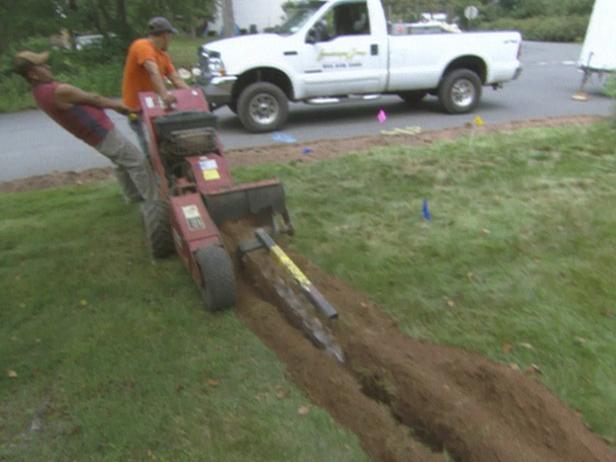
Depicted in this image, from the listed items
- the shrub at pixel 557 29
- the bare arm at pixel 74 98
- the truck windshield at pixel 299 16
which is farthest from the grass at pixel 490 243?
the shrub at pixel 557 29

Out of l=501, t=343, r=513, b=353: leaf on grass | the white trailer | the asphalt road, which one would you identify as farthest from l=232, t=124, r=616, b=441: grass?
the white trailer

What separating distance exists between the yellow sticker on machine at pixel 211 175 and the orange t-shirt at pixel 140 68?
1619 mm

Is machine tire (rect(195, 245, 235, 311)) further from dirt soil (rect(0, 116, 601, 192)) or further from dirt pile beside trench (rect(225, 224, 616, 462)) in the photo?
dirt soil (rect(0, 116, 601, 192))

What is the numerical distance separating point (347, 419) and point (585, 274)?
7.97 ft

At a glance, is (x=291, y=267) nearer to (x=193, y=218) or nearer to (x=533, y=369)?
(x=193, y=218)

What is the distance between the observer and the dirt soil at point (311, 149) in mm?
7691

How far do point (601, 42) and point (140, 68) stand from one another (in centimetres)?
1128

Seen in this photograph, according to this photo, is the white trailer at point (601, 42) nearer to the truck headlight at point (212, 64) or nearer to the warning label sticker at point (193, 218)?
the truck headlight at point (212, 64)

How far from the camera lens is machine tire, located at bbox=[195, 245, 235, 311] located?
385 cm

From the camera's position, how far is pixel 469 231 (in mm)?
5316

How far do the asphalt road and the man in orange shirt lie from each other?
9.75ft

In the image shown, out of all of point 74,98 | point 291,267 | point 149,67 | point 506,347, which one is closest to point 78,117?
point 74,98

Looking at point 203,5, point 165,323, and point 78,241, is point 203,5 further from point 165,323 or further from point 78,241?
point 165,323

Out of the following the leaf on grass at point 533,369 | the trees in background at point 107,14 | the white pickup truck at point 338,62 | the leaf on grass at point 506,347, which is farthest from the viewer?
the trees in background at point 107,14
